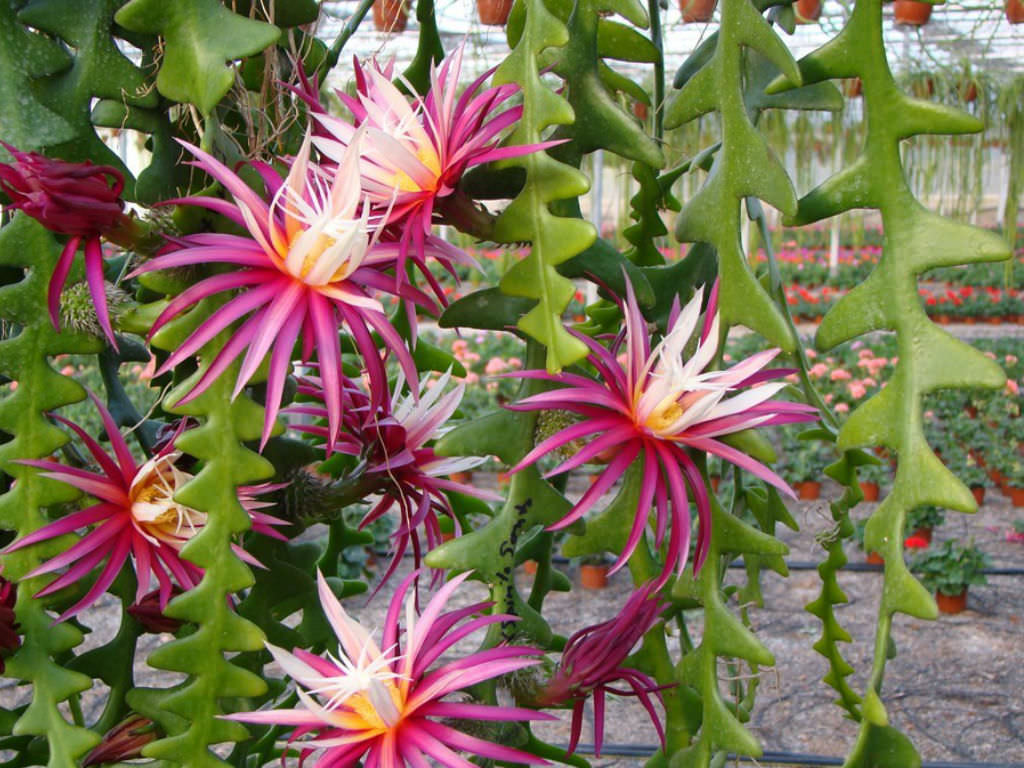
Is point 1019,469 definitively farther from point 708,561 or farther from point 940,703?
point 708,561

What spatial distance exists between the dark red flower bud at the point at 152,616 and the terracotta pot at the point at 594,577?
256 cm

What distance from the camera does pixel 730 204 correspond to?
0.42 meters

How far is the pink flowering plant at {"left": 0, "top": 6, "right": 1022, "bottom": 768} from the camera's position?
0.39 metres

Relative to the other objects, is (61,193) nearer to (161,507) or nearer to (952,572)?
(161,507)

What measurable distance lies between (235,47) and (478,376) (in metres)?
4.36

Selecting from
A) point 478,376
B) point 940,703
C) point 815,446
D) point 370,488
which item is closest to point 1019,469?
point 815,446

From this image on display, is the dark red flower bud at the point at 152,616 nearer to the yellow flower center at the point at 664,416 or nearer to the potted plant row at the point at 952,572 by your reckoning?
the yellow flower center at the point at 664,416

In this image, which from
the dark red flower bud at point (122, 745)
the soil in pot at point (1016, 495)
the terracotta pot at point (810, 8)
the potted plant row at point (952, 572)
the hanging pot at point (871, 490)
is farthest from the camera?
the soil in pot at point (1016, 495)

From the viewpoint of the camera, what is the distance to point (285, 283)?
15.3 inches

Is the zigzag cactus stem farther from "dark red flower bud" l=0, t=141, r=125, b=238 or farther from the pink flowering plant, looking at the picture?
"dark red flower bud" l=0, t=141, r=125, b=238

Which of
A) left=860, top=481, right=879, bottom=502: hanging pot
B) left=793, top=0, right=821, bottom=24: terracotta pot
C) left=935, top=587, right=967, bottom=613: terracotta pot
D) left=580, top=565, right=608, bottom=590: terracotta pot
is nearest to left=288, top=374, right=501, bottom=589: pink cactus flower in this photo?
left=580, top=565, right=608, bottom=590: terracotta pot

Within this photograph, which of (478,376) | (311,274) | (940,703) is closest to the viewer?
(311,274)

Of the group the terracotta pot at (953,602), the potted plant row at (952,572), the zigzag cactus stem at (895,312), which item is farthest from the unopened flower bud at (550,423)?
the terracotta pot at (953,602)

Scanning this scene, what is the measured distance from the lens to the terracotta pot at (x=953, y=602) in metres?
2.85
